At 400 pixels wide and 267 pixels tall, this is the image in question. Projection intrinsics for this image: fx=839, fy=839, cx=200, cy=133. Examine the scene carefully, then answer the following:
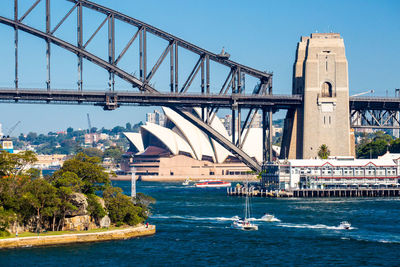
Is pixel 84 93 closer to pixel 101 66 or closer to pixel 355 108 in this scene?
pixel 101 66

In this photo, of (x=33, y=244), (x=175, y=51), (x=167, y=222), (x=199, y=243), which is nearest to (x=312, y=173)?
(x=175, y=51)

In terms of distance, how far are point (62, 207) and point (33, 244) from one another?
629 centimetres

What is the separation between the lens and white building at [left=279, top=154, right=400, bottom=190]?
134 metres

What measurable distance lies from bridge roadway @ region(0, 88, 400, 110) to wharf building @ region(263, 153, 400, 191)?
9.73 meters

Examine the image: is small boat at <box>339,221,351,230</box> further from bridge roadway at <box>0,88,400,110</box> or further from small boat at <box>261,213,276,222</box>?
bridge roadway at <box>0,88,400,110</box>

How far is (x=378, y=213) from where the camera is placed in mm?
99188

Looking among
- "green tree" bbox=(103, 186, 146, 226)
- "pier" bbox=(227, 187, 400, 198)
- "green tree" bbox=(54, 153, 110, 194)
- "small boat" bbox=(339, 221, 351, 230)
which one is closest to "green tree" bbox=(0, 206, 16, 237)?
"green tree" bbox=(103, 186, 146, 226)

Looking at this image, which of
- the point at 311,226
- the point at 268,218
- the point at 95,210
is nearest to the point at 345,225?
the point at 311,226

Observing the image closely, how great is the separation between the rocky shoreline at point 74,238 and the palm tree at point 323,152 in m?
61.4

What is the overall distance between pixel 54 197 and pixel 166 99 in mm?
56300

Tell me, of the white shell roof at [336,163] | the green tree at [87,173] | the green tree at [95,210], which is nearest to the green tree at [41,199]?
the green tree at [95,210]

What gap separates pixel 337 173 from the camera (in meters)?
136

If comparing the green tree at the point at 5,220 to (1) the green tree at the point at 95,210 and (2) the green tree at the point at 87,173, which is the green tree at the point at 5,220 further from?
(2) the green tree at the point at 87,173

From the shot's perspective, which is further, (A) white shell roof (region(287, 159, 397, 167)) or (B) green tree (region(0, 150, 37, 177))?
(A) white shell roof (region(287, 159, 397, 167))
